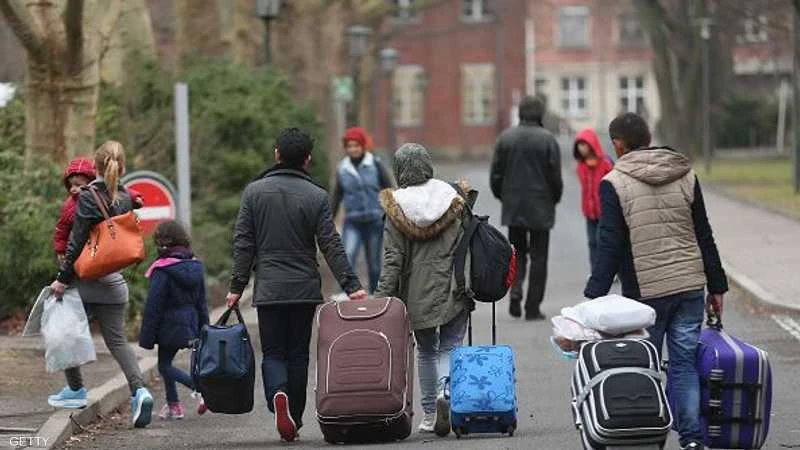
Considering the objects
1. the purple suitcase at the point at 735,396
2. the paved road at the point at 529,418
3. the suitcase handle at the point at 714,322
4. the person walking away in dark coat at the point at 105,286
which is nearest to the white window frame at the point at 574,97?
the paved road at the point at 529,418

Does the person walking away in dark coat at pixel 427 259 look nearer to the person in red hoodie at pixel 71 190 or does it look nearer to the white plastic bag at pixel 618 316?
the white plastic bag at pixel 618 316

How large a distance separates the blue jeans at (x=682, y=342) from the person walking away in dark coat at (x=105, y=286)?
144 inches

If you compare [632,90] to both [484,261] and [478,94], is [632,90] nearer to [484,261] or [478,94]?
[478,94]

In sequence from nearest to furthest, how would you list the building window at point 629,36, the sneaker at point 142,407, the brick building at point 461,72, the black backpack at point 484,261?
the black backpack at point 484,261, the sneaker at point 142,407, the brick building at point 461,72, the building window at point 629,36

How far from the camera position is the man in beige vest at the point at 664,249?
374 inches

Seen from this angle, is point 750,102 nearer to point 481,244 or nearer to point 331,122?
point 331,122

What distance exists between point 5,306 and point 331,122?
29777 millimetres

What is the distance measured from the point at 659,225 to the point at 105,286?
152 inches

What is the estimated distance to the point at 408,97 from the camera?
90062mm

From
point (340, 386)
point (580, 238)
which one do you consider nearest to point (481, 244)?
point (340, 386)

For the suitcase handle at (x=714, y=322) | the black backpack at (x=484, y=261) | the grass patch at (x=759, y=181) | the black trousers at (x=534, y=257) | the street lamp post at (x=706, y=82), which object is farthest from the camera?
the street lamp post at (x=706, y=82)

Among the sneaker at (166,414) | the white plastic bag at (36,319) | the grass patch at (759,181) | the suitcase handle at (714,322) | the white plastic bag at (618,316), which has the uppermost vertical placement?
the white plastic bag at (618,316)

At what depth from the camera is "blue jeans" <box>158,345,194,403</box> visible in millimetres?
12258

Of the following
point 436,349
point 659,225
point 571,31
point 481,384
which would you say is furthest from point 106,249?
point 571,31
